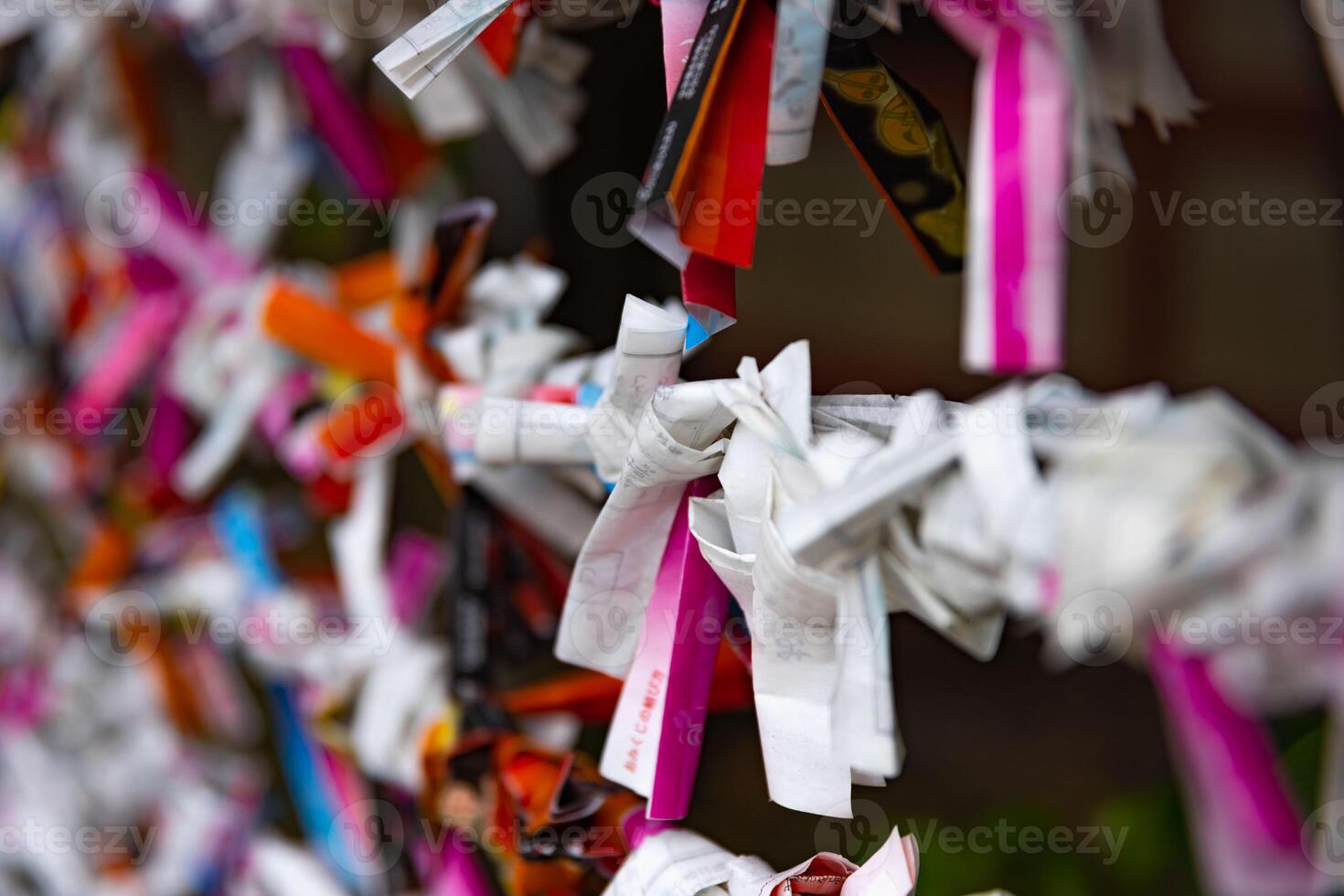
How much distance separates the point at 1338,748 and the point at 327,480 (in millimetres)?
393

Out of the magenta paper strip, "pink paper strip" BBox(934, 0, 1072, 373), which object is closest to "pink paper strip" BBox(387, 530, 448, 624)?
the magenta paper strip

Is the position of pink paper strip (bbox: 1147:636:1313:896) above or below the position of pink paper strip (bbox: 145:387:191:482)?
above

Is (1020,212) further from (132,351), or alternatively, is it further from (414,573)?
(132,351)

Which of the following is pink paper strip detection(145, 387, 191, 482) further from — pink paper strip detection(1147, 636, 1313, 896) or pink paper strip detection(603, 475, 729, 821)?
pink paper strip detection(1147, 636, 1313, 896)

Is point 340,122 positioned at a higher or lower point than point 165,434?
higher

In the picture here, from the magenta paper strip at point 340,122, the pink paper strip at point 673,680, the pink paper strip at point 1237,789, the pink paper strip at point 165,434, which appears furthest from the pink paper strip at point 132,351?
the pink paper strip at point 1237,789

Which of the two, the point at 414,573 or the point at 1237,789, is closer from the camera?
the point at 1237,789

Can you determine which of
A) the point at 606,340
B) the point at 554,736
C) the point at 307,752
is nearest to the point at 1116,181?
the point at 606,340

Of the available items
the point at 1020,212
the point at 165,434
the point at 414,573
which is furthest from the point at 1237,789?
the point at 165,434

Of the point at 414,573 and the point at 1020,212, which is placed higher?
the point at 1020,212

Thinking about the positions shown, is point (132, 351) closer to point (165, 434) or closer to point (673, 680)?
point (165, 434)

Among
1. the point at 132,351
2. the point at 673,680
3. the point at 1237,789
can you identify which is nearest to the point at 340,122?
the point at 132,351

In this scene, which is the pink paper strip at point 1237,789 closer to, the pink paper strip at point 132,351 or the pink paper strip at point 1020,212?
the pink paper strip at point 1020,212

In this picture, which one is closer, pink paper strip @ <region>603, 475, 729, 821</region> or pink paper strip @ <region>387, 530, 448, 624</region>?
pink paper strip @ <region>603, 475, 729, 821</region>
